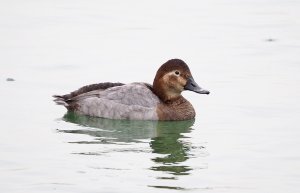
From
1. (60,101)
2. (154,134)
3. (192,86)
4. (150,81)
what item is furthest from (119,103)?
(150,81)

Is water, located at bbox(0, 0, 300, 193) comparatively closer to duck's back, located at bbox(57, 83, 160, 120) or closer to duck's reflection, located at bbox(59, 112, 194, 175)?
duck's reflection, located at bbox(59, 112, 194, 175)

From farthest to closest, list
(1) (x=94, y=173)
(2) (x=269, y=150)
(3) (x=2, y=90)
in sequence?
(3) (x=2, y=90) < (2) (x=269, y=150) < (1) (x=94, y=173)

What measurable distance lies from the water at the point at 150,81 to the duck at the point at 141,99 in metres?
0.22

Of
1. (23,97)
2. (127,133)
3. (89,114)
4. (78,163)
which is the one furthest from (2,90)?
(78,163)

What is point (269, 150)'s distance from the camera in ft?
47.2

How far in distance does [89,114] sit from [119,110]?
0.52 m

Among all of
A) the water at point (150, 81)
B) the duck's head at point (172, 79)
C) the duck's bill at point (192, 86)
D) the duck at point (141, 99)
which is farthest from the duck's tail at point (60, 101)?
the duck's bill at point (192, 86)

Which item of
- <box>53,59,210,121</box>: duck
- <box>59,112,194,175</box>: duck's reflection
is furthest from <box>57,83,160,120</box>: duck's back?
<box>59,112,194,175</box>: duck's reflection

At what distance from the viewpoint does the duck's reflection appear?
1395cm

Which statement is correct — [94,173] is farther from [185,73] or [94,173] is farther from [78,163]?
[185,73]

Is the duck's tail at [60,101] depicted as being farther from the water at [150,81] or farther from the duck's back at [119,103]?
the water at [150,81]

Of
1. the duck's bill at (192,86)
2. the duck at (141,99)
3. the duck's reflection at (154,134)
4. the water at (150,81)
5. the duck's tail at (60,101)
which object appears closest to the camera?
the water at (150,81)

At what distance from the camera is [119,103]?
55.8 ft

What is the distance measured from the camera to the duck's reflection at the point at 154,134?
13953mm
